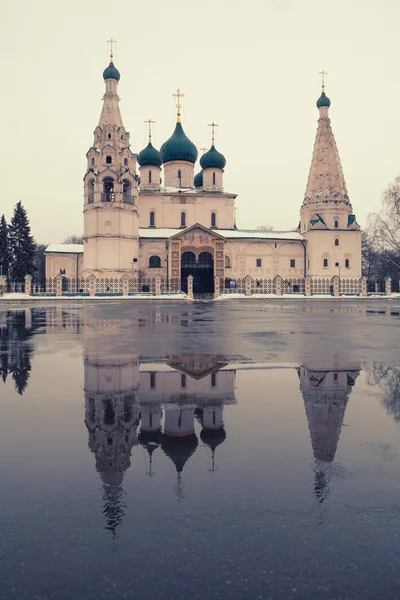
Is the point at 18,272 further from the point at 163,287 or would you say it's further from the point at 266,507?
the point at 266,507

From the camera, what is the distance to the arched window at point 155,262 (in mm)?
45969

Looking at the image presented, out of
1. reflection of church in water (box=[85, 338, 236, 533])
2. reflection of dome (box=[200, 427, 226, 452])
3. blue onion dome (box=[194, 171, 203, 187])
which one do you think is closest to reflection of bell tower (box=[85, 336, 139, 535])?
reflection of church in water (box=[85, 338, 236, 533])

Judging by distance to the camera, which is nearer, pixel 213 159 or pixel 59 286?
pixel 59 286

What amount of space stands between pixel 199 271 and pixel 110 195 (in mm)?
11521

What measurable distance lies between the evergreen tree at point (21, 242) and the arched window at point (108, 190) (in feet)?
53.3

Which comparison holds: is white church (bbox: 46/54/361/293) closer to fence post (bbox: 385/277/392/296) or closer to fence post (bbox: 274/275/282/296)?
fence post (bbox: 274/275/282/296)

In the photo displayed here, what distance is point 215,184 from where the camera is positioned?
49250 mm

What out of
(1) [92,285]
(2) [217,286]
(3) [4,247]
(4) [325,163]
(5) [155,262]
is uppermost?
(4) [325,163]

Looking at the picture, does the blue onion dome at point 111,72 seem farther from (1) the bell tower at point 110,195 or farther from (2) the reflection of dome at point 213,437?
(2) the reflection of dome at point 213,437

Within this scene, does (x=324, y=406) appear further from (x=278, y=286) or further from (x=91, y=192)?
(x=91, y=192)

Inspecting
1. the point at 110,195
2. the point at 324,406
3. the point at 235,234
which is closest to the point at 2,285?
the point at 110,195

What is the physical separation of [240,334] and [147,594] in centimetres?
1036

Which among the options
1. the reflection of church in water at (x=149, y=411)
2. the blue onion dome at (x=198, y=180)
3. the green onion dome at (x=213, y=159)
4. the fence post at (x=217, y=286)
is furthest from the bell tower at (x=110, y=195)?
the reflection of church in water at (x=149, y=411)

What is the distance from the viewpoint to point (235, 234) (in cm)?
4862
